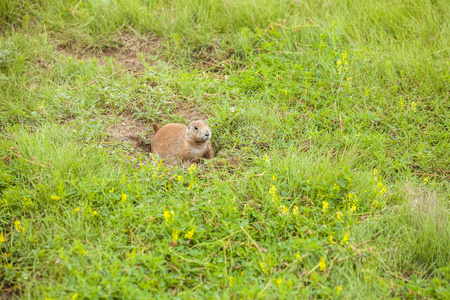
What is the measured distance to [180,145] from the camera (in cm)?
447

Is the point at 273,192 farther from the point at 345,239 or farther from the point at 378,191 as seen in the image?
the point at 378,191

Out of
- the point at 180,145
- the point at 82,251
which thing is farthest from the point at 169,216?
the point at 180,145

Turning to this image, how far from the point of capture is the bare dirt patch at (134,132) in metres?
4.57

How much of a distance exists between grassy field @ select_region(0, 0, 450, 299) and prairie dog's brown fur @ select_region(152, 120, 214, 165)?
0.23m

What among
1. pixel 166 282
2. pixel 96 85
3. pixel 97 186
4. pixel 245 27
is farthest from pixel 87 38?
pixel 166 282

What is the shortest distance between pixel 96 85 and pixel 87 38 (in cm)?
118

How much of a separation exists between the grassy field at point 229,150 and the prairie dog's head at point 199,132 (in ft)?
0.95

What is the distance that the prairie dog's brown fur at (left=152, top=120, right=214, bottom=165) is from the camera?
438 cm

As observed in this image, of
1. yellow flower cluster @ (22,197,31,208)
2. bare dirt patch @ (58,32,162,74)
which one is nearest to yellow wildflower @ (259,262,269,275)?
yellow flower cluster @ (22,197,31,208)

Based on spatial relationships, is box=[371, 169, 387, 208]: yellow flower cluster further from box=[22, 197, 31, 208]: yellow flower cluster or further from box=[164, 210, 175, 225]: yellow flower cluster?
box=[22, 197, 31, 208]: yellow flower cluster

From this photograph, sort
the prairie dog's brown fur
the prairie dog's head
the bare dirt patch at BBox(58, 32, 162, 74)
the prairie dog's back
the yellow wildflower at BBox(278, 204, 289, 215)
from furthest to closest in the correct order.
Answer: the bare dirt patch at BBox(58, 32, 162, 74)
the prairie dog's back
the prairie dog's brown fur
the prairie dog's head
the yellow wildflower at BBox(278, 204, 289, 215)

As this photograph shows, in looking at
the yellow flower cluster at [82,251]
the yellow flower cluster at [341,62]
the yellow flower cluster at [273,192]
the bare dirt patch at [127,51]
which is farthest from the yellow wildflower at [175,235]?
the bare dirt patch at [127,51]

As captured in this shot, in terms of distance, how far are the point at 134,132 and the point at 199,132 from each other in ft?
3.21

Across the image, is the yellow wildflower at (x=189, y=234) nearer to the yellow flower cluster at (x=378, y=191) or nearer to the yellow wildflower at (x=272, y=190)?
the yellow wildflower at (x=272, y=190)
